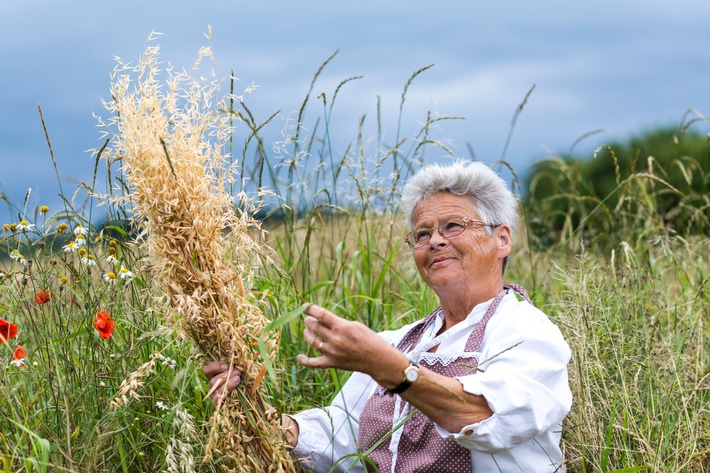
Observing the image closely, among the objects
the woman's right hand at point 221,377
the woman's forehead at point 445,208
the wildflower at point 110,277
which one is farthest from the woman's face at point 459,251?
the wildflower at point 110,277

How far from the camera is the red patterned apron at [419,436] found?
2.90m

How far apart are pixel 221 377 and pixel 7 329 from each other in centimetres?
99

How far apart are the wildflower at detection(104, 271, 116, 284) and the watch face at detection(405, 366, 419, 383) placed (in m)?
1.29

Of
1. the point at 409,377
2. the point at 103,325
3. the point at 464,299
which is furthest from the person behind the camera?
the point at 464,299

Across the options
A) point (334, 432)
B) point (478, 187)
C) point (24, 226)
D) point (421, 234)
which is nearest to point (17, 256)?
point (24, 226)

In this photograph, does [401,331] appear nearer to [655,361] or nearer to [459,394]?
[459,394]

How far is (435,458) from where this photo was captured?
115 inches

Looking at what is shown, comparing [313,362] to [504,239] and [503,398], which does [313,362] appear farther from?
[504,239]

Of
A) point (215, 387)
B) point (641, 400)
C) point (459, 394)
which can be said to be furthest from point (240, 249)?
point (641, 400)

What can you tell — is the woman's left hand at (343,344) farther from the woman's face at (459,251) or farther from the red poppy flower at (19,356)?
the red poppy flower at (19,356)

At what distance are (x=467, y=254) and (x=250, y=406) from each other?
3.45 ft

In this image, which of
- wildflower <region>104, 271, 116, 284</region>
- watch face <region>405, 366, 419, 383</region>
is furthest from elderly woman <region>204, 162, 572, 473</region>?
wildflower <region>104, 271, 116, 284</region>

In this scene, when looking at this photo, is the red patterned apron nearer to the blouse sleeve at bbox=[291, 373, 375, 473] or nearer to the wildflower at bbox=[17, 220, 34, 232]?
the blouse sleeve at bbox=[291, 373, 375, 473]

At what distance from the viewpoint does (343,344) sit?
226 cm
